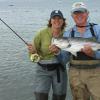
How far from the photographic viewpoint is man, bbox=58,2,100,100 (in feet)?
22.1

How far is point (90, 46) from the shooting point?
6504mm

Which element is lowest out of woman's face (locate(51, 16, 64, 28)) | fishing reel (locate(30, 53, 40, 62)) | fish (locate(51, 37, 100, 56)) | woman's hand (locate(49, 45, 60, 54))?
fishing reel (locate(30, 53, 40, 62))

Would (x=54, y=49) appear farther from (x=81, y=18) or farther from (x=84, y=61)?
(x=81, y=18)

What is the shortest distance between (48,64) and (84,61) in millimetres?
1044

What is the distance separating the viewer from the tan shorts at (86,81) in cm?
679

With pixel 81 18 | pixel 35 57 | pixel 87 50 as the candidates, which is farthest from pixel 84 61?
pixel 35 57

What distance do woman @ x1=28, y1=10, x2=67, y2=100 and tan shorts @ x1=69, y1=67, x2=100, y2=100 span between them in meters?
0.67

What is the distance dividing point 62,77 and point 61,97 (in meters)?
0.50

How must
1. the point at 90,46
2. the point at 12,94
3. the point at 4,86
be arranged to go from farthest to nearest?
the point at 4,86
the point at 12,94
the point at 90,46

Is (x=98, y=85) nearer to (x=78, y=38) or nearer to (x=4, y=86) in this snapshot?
(x=78, y=38)

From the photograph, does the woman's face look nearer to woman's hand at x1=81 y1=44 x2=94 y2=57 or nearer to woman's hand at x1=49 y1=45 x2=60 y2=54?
woman's hand at x1=49 y1=45 x2=60 y2=54

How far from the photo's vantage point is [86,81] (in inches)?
269

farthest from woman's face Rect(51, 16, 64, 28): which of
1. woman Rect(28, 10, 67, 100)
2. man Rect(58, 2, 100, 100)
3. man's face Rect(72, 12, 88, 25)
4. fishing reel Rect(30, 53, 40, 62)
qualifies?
fishing reel Rect(30, 53, 40, 62)

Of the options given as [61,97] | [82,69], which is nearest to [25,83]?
[61,97]
